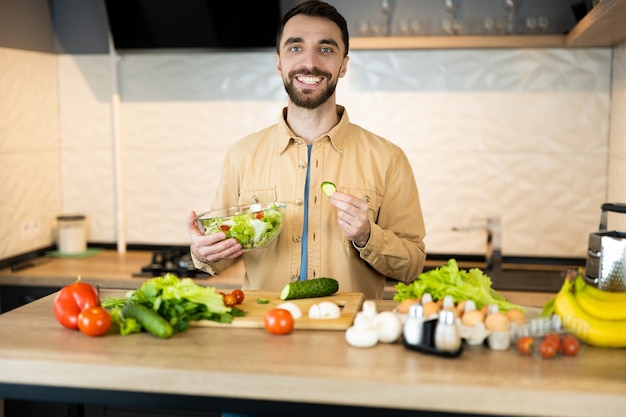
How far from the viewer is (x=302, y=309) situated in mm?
2137

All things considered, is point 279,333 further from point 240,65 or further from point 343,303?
point 240,65

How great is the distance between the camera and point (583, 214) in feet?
12.7

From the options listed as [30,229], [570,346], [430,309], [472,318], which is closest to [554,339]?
[570,346]

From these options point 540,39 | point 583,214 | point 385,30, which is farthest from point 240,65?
point 583,214

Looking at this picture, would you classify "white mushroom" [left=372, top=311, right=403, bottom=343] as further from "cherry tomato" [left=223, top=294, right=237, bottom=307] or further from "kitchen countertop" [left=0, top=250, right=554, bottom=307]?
"kitchen countertop" [left=0, top=250, right=554, bottom=307]

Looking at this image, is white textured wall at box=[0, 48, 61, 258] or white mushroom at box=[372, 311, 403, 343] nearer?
white mushroom at box=[372, 311, 403, 343]

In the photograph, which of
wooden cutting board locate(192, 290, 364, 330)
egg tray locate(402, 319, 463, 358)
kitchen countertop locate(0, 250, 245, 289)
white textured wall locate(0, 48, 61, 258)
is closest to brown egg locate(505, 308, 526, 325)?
egg tray locate(402, 319, 463, 358)

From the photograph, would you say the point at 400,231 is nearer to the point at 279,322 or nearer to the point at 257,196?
the point at 257,196

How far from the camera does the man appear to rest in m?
2.61

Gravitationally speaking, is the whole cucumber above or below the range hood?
below

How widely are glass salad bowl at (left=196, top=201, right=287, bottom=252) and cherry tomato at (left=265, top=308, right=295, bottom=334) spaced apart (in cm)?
42

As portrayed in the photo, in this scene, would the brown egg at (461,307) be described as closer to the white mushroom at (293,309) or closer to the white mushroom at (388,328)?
the white mushroom at (388,328)

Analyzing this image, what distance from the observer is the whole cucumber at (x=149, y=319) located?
6.23ft

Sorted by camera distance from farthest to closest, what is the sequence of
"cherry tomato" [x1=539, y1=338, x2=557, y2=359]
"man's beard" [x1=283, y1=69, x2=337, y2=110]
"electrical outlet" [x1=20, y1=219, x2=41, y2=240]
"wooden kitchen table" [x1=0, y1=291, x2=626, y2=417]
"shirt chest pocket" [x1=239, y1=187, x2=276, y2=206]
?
"electrical outlet" [x1=20, y1=219, x2=41, y2=240], "shirt chest pocket" [x1=239, y1=187, x2=276, y2=206], "man's beard" [x1=283, y1=69, x2=337, y2=110], "cherry tomato" [x1=539, y1=338, x2=557, y2=359], "wooden kitchen table" [x1=0, y1=291, x2=626, y2=417]
